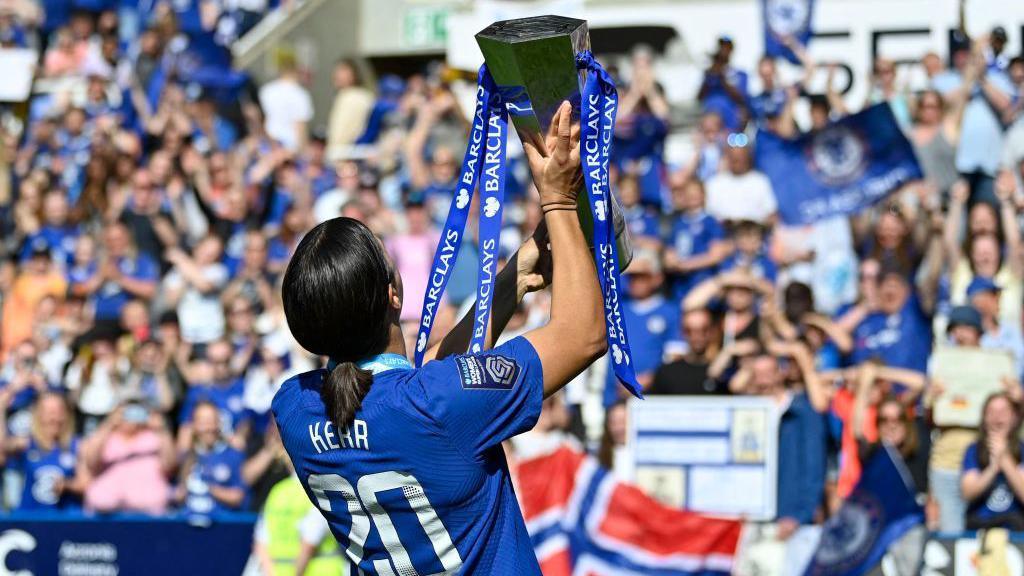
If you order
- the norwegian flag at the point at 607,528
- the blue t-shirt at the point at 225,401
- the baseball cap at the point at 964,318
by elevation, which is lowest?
the norwegian flag at the point at 607,528

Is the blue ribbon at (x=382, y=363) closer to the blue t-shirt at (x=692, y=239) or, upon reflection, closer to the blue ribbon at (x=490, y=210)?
the blue ribbon at (x=490, y=210)

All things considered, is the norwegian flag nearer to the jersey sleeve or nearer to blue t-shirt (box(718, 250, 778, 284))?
blue t-shirt (box(718, 250, 778, 284))

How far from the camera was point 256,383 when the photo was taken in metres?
11.2

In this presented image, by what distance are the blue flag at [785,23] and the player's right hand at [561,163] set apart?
29.3 ft

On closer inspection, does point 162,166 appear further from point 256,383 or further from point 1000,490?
point 1000,490

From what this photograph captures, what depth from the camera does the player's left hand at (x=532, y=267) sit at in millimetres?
3738

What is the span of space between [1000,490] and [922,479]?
438 mm

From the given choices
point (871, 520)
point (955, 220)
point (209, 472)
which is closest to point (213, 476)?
point (209, 472)

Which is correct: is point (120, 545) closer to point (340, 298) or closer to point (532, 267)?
point (532, 267)

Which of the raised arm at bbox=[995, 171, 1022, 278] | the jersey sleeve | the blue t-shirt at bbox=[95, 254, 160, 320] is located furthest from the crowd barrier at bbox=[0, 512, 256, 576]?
the jersey sleeve

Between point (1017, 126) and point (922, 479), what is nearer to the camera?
point (922, 479)

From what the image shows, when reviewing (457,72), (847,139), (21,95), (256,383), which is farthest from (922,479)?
(21,95)

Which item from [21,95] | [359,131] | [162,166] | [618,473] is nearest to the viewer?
[618,473]

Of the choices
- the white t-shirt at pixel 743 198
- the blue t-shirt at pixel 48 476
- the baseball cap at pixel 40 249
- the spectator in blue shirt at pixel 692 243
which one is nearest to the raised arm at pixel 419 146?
the spectator in blue shirt at pixel 692 243
